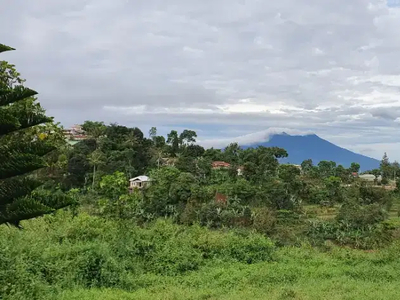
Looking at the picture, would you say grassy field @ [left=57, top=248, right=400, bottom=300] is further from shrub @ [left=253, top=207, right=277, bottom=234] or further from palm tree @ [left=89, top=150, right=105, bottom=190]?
palm tree @ [left=89, top=150, right=105, bottom=190]

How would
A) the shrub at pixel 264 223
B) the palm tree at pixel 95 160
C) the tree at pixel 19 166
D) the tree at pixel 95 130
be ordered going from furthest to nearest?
1. the tree at pixel 95 130
2. the palm tree at pixel 95 160
3. the shrub at pixel 264 223
4. the tree at pixel 19 166

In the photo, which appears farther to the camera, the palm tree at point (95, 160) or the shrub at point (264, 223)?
the palm tree at point (95, 160)

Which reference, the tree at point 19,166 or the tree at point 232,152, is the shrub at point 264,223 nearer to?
the tree at point 19,166

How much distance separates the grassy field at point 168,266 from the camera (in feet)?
17.0

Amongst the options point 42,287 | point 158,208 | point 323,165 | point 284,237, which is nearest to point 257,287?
point 42,287

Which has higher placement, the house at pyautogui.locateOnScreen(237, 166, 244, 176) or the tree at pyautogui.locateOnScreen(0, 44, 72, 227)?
the tree at pyautogui.locateOnScreen(0, 44, 72, 227)

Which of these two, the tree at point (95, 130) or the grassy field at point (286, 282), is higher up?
the tree at point (95, 130)

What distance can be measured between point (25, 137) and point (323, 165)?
102 ft

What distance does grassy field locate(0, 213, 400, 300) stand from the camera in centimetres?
517

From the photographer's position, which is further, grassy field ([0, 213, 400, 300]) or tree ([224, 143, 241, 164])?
tree ([224, 143, 241, 164])

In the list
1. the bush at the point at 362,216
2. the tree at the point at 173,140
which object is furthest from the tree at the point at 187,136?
the bush at the point at 362,216

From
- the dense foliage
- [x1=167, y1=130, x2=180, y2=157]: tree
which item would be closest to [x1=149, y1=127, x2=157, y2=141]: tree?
[x1=167, y1=130, x2=180, y2=157]: tree

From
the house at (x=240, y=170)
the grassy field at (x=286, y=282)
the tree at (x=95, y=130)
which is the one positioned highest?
the tree at (x=95, y=130)

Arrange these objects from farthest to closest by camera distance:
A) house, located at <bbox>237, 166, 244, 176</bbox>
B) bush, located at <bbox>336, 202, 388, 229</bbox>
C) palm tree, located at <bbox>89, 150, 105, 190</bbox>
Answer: house, located at <bbox>237, 166, 244, 176</bbox> < palm tree, located at <bbox>89, 150, 105, 190</bbox> < bush, located at <bbox>336, 202, 388, 229</bbox>
